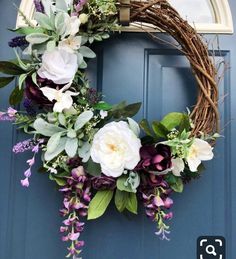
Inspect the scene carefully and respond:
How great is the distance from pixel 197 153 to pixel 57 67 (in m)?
0.44

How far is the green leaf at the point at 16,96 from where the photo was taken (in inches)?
47.1

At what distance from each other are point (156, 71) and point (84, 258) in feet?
2.02

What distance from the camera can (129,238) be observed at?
128 cm

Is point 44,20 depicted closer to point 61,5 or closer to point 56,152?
point 61,5

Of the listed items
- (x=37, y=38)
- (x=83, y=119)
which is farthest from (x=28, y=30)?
(x=83, y=119)

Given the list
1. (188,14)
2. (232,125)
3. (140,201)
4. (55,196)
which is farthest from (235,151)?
(55,196)

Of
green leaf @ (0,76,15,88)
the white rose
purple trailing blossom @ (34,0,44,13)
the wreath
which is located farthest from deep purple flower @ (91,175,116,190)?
purple trailing blossom @ (34,0,44,13)

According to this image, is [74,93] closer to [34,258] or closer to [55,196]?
[55,196]

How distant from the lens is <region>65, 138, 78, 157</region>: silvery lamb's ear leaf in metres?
1.08

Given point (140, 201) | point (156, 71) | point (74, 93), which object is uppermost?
point (156, 71)

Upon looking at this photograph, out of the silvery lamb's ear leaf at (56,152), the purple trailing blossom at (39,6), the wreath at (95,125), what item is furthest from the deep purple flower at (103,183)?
the purple trailing blossom at (39,6)

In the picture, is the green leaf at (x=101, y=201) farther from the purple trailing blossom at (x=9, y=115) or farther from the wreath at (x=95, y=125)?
the purple trailing blossom at (x=9, y=115)

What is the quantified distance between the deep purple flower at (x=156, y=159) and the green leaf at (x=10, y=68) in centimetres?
40

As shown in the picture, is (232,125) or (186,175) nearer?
(186,175)
